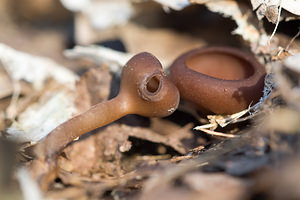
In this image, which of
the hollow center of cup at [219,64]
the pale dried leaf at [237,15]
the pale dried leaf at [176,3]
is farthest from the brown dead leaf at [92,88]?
the pale dried leaf at [237,15]

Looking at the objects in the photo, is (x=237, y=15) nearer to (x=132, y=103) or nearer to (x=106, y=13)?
(x=132, y=103)

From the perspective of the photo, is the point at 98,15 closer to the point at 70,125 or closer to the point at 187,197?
the point at 70,125

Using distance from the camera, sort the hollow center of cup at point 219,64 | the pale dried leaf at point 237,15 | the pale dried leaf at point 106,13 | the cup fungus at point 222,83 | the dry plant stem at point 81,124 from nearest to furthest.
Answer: the dry plant stem at point 81,124, the cup fungus at point 222,83, the hollow center of cup at point 219,64, the pale dried leaf at point 237,15, the pale dried leaf at point 106,13

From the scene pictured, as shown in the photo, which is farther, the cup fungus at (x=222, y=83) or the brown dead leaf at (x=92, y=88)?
the brown dead leaf at (x=92, y=88)

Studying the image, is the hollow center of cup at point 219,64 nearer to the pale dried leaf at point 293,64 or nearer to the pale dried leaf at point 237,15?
the pale dried leaf at point 237,15

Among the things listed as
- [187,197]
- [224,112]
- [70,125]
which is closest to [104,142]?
[70,125]

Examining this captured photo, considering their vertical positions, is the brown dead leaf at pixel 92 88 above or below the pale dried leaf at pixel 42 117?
above

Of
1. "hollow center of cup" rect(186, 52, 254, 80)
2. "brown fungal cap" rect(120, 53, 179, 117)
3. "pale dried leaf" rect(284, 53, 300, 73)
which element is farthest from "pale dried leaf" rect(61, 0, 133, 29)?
"pale dried leaf" rect(284, 53, 300, 73)

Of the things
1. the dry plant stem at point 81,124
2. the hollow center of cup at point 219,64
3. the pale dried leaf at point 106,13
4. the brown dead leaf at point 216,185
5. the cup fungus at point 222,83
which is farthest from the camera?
the pale dried leaf at point 106,13
